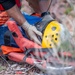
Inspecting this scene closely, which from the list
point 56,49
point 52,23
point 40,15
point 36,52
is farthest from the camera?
point 40,15

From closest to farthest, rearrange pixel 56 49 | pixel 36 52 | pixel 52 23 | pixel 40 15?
pixel 56 49 < pixel 36 52 < pixel 52 23 < pixel 40 15

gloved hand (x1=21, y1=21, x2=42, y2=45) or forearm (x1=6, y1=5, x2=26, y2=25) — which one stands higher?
forearm (x1=6, y1=5, x2=26, y2=25)

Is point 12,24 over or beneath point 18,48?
over

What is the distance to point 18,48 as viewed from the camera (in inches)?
119

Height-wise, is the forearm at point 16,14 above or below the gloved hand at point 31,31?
above

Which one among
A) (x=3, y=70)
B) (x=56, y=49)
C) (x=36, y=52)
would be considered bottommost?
(x=3, y=70)

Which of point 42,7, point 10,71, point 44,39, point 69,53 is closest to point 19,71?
point 10,71

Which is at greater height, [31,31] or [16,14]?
[16,14]

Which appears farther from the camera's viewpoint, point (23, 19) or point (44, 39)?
point (23, 19)

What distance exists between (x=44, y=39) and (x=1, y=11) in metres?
0.58

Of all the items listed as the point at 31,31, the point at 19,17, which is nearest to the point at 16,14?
the point at 19,17

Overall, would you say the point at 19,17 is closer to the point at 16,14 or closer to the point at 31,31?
the point at 16,14

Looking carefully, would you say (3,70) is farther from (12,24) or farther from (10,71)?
(12,24)

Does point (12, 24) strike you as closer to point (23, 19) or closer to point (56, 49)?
point (23, 19)
